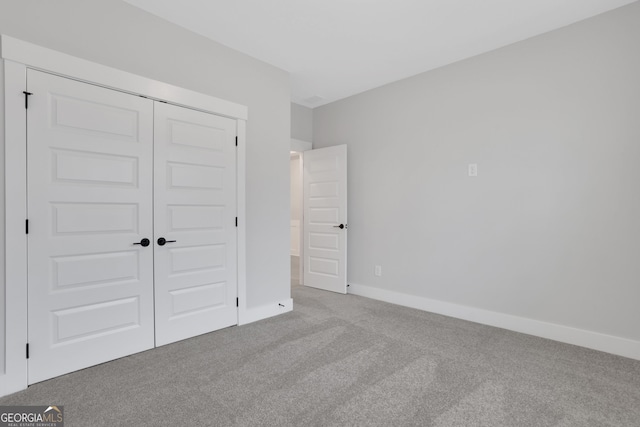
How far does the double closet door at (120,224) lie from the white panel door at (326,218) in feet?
5.91

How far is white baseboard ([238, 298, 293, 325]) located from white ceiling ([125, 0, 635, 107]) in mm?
2790

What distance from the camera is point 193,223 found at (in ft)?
9.88

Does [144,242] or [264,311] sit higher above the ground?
[144,242]

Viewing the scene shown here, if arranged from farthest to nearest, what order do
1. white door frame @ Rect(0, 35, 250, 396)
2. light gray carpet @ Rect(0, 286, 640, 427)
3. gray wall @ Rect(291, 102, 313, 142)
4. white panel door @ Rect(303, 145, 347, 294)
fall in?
gray wall @ Rect(291, 102, 313, 142), white panel door @ Rect(303, 145, 347, 294), white door frame @ Rect(0, 35, 250, 396), light gray carpet @ Rect(0, 286, 640, 427)

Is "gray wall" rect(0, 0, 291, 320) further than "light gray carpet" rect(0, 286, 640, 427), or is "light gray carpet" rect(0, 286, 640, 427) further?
"gray wall" rect(0, 0, 291, 320)

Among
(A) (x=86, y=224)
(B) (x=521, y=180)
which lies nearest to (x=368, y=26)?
(B) (x=521, y=180)

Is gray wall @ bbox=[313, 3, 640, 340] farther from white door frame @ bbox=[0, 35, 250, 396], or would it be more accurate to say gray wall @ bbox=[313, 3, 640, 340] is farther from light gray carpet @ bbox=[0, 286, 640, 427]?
white door frame @ bbox=[0, 35, 250, 396]

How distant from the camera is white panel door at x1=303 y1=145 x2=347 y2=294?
183 inches

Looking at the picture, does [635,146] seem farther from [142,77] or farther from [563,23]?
[142,77]

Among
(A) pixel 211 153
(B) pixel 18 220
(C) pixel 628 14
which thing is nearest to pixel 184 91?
(A) pixel 211 153

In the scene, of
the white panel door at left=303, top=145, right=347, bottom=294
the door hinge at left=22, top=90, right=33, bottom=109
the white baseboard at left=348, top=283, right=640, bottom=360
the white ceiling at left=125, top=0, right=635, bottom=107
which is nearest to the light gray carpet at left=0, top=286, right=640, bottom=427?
the white baseboard at left=348, top=283, right=640, bottom=360

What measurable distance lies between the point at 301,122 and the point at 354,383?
3951 millimetres

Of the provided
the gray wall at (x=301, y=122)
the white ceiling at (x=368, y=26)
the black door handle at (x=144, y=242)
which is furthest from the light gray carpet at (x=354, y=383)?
the gray wall at (x=301, y=122)

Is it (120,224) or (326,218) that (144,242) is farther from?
(326,218)
